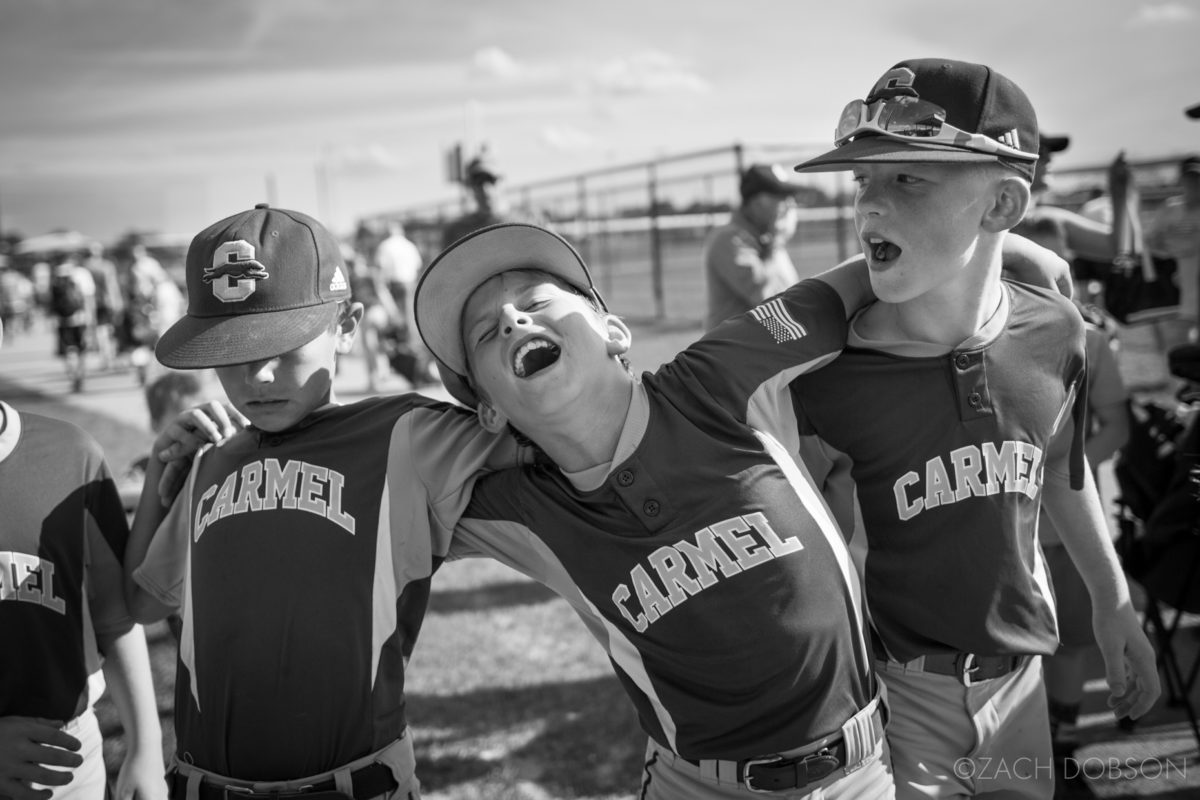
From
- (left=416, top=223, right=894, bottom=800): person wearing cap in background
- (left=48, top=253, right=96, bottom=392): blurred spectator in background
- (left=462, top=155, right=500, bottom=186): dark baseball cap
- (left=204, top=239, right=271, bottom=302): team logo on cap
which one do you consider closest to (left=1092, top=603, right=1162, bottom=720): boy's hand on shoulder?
(left=416, top=223, right=894, bottom=800): person wearing cap in background

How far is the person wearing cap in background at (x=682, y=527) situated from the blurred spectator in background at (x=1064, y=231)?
72.2 inches

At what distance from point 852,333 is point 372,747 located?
128cm

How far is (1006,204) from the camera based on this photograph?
5.74ft

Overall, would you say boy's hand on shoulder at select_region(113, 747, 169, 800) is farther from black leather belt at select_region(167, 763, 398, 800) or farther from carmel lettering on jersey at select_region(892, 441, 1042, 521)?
carmel lettering on jersey at select_region(892, 441, 1042, 521)

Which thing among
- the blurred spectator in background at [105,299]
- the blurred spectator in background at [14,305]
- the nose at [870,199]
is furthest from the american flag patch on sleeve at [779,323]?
the blurred spectator in background at [14,305]

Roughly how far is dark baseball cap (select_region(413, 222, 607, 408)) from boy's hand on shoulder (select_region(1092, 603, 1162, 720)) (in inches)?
54.1

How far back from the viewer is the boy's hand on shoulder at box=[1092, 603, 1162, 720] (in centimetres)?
193

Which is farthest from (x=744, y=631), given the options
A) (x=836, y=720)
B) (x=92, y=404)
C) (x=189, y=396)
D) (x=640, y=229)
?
(x=92, y=404)

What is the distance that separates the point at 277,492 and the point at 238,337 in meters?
0.32

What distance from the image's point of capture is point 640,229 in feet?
38.7

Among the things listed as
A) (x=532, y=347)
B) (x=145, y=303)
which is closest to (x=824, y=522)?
(x=532, y=347)

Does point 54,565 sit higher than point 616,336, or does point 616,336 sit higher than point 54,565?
point 616,336

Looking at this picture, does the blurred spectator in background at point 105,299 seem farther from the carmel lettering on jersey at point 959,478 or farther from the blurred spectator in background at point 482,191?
the carmel lettering on jersey at point 959,478

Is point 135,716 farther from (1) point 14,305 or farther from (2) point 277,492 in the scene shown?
(1) point 14,305
